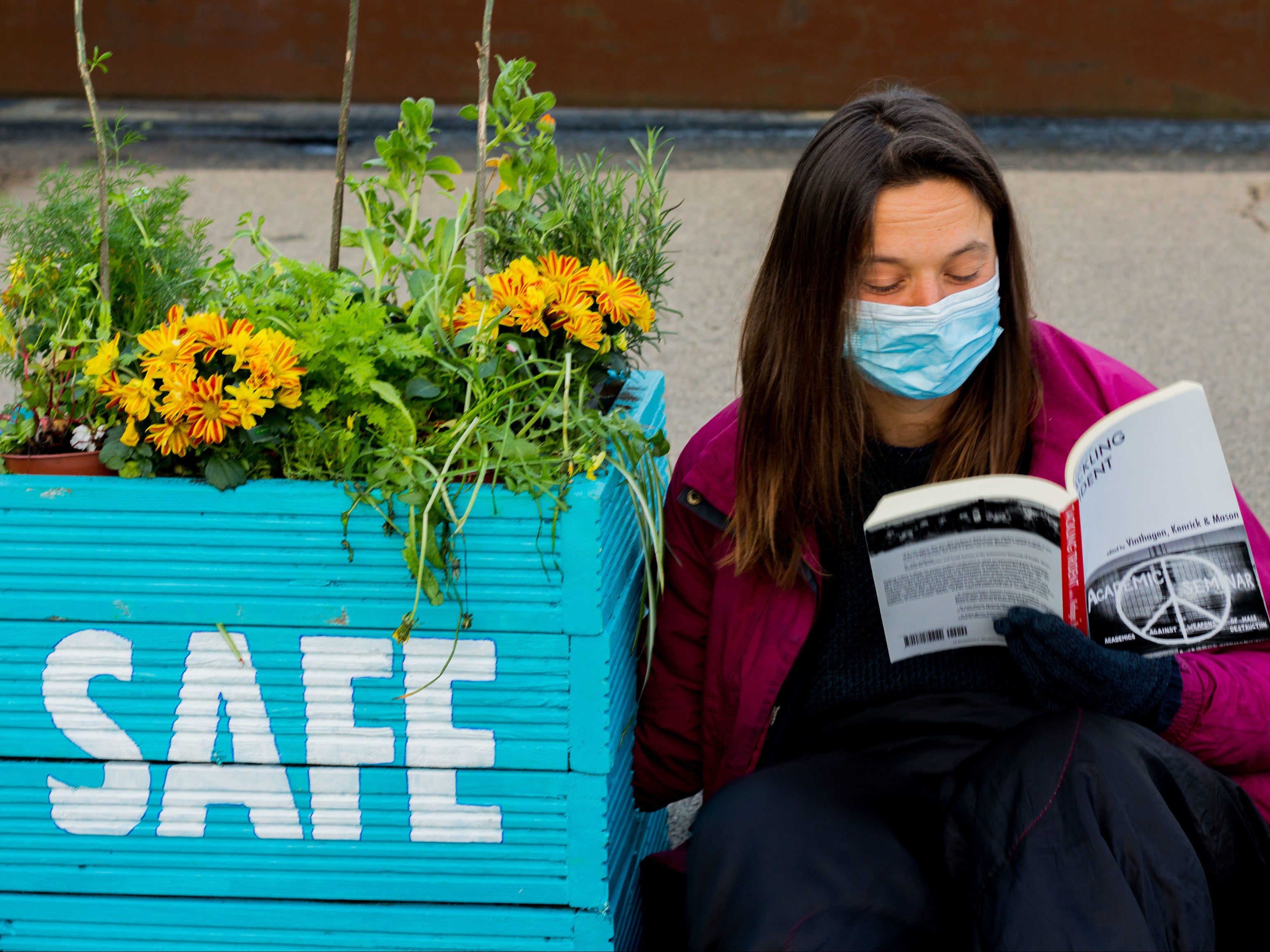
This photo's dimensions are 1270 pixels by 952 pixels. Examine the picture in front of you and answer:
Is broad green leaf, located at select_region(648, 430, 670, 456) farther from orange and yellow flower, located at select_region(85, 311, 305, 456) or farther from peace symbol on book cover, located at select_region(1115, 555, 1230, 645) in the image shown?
peace symbol on book cover, located at select_region(1115, 555, 1230, 645)

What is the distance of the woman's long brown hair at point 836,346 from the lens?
5.41 ft

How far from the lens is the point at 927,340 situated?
165 centimetres

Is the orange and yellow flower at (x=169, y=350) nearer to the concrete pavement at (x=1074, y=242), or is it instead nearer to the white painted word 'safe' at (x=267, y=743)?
the white painted word 'safe' at (x=267, y=743)

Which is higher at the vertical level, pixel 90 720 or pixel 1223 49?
pixel 1223 49

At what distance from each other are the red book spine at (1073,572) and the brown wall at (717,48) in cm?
552

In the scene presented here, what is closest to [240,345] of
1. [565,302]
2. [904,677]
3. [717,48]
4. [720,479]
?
[565,302]

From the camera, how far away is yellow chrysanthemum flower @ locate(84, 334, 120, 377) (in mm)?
1532

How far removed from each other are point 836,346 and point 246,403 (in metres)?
0.79

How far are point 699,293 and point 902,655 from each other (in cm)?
323

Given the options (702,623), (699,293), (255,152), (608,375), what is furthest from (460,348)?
(255,152)

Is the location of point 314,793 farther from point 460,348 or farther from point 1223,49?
point 1223,49

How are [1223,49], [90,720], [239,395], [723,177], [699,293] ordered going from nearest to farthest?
[239,395], [90,720], [699,293], [723,177], [1223,49]

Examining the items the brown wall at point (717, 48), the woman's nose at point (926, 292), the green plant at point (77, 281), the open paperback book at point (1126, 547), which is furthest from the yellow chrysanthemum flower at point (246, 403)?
the brown wall at point (717, 48)

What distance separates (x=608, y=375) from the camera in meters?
1.77
